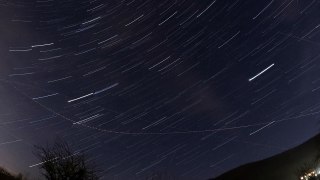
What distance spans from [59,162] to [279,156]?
5373 centimetres

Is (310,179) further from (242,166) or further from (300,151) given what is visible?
(242,166)

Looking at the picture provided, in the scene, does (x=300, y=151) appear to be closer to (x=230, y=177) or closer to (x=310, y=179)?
(x=230, y=177)

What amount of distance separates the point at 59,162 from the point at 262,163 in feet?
178

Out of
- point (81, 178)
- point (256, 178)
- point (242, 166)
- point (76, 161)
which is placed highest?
point (242, 166)

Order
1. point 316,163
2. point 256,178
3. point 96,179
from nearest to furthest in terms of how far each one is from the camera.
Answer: point 96,179, point 316,163, point 256,178

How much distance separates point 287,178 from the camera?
54.0m

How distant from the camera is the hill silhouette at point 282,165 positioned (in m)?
55.8

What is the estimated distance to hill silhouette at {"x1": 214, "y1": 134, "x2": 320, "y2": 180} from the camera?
55781mm

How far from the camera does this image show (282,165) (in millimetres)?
62344

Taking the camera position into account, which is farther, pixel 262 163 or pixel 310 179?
pixel 262 163

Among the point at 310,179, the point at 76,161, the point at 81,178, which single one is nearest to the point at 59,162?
the point at 76,161

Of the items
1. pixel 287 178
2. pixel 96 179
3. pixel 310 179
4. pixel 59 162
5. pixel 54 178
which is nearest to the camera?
pixel 54 178

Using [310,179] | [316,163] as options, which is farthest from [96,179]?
[316,163]

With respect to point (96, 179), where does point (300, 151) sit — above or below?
above
